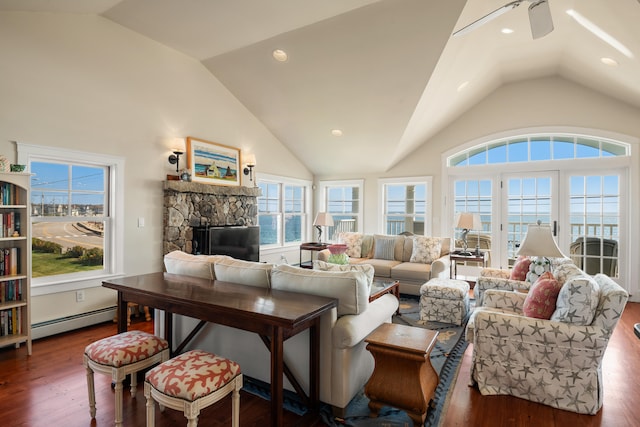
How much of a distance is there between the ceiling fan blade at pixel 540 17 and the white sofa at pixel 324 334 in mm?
2363

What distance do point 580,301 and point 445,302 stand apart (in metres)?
1.82

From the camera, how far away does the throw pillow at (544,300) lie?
2.47 metres

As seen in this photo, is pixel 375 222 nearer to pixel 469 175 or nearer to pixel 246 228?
pixel 469 175

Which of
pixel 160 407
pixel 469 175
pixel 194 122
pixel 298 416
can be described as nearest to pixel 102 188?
pixel 194 122

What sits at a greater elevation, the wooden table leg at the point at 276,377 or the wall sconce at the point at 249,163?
the wall sconce at the point at 249,163

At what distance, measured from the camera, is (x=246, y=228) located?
18.7 ft

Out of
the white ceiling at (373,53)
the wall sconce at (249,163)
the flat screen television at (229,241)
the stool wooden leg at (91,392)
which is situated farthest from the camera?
the wall sconce at (249,163)

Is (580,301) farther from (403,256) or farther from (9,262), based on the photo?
(9,262)

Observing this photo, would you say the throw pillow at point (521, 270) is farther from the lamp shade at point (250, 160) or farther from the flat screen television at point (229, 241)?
the lamp shade at point (250, 160)

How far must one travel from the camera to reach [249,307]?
1938mm

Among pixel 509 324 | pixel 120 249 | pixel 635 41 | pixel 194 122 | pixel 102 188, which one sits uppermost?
pixel 635 41

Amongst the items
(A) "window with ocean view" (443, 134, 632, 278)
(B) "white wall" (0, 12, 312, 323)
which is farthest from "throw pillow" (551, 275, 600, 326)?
(B) "white wall" (0, 12, 312, 323)

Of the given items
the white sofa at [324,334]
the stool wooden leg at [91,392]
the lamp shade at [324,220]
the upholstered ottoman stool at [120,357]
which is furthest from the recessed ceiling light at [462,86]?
the stool wooden leg at [91,392]

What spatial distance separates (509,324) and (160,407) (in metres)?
2.47
